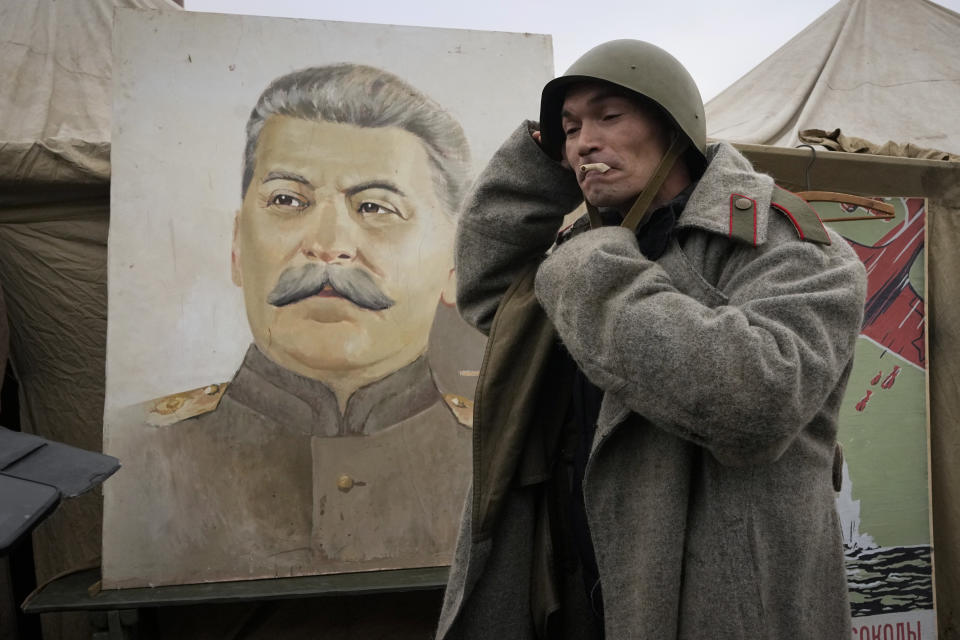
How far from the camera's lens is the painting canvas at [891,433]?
9.03ft

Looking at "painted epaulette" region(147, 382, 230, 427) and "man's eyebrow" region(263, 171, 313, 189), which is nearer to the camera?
"painted epaulette" region(147, 382, 230, 427)

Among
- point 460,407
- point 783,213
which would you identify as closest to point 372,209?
point 460,407

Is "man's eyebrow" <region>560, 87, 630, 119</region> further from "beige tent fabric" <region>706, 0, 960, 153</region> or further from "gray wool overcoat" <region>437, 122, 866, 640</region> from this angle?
"beige tent fabric" <region>706, 0, 960, 153</region>

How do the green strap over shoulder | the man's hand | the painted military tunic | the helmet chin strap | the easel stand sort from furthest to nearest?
the painted military tunic, the easel stand, the man's hand, the helmet chin strap, the green strap over shoulder

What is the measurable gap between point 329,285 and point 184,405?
64cm

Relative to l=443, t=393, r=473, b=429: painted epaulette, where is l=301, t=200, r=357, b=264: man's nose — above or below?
above

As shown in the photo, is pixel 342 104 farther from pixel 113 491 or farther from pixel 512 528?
pixel 512 528

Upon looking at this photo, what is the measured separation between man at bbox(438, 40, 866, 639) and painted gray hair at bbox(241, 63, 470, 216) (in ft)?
4.49

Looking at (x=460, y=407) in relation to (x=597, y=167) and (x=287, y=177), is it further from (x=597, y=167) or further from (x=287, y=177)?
(x=597, y=167)

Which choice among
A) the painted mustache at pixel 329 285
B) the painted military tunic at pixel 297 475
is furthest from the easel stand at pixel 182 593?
the painted mustache at pixel 329 285

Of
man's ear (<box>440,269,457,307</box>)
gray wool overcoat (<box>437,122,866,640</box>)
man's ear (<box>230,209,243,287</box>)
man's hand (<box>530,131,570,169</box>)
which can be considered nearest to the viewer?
gray wool overcoat (<box>437,122,866,640</box>)

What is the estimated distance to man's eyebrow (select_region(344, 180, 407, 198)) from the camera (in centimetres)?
273

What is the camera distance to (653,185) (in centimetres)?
123

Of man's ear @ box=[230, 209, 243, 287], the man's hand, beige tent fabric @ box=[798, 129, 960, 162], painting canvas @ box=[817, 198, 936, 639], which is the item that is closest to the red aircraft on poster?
painting canvas @ box=[817, 198, 936, 639]
